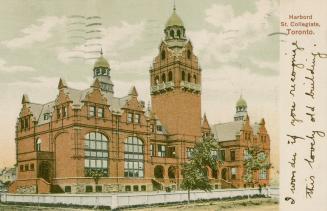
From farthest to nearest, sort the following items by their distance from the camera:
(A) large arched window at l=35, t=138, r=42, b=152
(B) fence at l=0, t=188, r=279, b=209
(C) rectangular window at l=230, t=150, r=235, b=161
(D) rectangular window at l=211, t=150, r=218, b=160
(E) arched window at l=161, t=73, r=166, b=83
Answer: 1. (D) rectangular window at l=211, t=150, r=218, b=160
2. (C) rectangular window at l=230, t=150, r=235, b=161
3. (E) arched window at l=161, t=73, r=166, b=83
4. (A) large arched window at l=35, t=138, r=42, b=152
5. (B) fence at l=0, t=188, r=279, b=209

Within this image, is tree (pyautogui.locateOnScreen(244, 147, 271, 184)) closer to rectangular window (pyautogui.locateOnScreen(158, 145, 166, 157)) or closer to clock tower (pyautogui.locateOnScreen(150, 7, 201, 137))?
clock tower (pyautogui.locateOnScreen(150, 7, 201, 137))

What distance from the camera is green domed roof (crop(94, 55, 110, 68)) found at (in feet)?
28.5

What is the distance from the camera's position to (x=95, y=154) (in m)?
9.13

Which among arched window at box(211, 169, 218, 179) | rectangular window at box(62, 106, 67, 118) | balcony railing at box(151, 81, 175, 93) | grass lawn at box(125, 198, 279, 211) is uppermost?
balcony railing at box(151, 81, 175, 93)

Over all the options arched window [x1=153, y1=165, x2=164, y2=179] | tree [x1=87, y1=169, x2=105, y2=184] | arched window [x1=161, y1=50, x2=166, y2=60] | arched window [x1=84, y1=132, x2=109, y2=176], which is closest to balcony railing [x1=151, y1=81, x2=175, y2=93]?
arched window [x1=161, y1=50, x2=166, y2=60]

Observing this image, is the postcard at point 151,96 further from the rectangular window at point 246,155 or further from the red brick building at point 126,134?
the rectangular window at point 246,155

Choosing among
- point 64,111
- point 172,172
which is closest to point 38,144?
point 64,111

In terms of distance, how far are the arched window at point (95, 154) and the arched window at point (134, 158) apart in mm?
403

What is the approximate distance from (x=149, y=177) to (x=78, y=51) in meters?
2.52

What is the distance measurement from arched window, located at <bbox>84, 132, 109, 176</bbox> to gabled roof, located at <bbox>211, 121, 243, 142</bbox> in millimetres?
1814

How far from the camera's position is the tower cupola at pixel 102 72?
8.66m

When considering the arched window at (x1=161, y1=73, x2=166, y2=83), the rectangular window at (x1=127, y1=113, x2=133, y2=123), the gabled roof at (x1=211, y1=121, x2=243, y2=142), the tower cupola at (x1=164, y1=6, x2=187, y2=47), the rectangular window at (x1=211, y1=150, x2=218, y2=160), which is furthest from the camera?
the rectangular window at (x1=211, y1=150, x2=218, y2=160)

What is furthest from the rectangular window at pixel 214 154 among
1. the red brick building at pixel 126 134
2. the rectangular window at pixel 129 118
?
the rectangular window at pixel 129 118

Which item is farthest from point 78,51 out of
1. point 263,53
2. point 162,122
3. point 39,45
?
point 263,53
